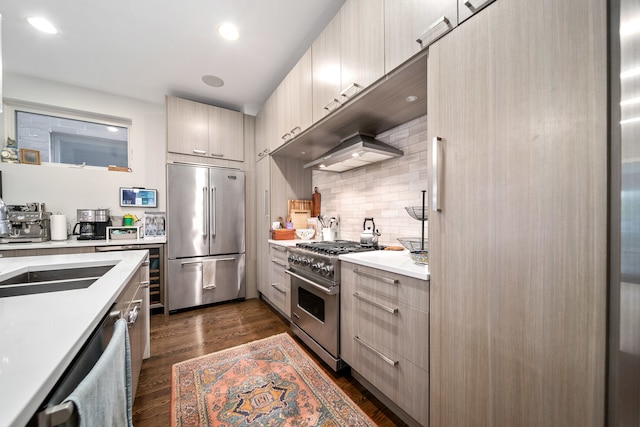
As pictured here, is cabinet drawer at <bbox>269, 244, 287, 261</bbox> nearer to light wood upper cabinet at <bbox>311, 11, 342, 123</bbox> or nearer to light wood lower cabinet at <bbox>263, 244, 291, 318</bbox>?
light wood lower cabinet at <bbox>263, 244, 291, 318</bbox>

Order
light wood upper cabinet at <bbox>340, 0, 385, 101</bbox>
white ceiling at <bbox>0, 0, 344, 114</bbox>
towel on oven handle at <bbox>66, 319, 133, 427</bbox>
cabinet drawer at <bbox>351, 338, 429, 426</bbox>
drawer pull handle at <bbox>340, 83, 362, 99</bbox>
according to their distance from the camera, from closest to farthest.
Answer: towel on oven handle at <bbox>66, 319, 133, 427</bbox> → cabinet drawer at <bbox>351, 338, 429, 426</bbox> → light wood upper cabinet at <bbox>340, 0, 385, 101</bbox> → drawer pull handle at <bbox>340, 83, 362, 99</bbox> → white ceiling at <bbox>0, 0, 344, 114</bbox>

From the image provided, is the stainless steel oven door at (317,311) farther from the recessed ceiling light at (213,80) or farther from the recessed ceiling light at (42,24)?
the recessed ceiling light at (42,24)

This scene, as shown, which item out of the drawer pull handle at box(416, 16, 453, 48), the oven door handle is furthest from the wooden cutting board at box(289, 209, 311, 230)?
the drawer pull handle at box(416, 16, 453, 48)

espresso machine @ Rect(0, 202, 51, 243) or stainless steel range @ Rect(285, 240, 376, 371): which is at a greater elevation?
espresso machine @ Rect(0, 202, 51, 243)

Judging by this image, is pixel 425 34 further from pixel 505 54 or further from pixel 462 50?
pixel 505 54

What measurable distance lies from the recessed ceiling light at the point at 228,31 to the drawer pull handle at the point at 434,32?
170cm

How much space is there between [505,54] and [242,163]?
10.1ft

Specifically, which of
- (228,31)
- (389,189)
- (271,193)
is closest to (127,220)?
(271,193)

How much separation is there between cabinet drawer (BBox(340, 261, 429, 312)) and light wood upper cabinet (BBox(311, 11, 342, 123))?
3.95ft

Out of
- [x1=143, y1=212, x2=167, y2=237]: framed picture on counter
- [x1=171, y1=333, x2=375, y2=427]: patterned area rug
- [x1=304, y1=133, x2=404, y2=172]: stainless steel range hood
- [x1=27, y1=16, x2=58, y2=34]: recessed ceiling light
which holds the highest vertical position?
[x1=27, y1=16, x2=58, y2=34]: recessed ceiling light

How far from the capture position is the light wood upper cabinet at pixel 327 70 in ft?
5.67

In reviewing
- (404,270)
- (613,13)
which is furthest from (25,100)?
(613,13)

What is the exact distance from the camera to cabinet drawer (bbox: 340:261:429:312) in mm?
1155

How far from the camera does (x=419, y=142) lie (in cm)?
186
